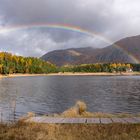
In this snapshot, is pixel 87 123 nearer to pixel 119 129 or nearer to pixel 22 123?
pixel 119 129

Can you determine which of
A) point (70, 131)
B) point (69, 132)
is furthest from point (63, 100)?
point (69, 132)

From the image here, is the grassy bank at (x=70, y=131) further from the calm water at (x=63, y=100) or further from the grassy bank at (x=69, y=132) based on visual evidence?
the calm water at (x=63, y=100)

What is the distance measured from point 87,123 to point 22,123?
13.9 feet

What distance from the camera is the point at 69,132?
625 inches

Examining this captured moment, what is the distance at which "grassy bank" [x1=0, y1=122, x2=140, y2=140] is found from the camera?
14680mm

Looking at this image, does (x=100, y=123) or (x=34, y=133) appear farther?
(x=100, y=123)

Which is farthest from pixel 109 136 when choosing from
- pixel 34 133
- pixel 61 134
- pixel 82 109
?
pixel 82 109

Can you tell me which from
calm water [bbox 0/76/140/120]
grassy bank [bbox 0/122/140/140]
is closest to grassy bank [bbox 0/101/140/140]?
grassy bank [bbox 0/122/140/140]

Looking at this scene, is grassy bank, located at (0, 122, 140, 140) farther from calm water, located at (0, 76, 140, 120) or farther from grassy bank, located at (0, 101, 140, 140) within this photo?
calm water, located at (0, 76, 140, 120)

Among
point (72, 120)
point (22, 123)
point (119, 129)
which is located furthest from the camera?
point (72, 120)

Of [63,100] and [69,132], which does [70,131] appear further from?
[63,100]

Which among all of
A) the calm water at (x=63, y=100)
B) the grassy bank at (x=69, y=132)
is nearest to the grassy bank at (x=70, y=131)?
the grassy bank at (x=69, y=132)

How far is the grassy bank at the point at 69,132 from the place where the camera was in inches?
578

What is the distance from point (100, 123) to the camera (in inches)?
707
